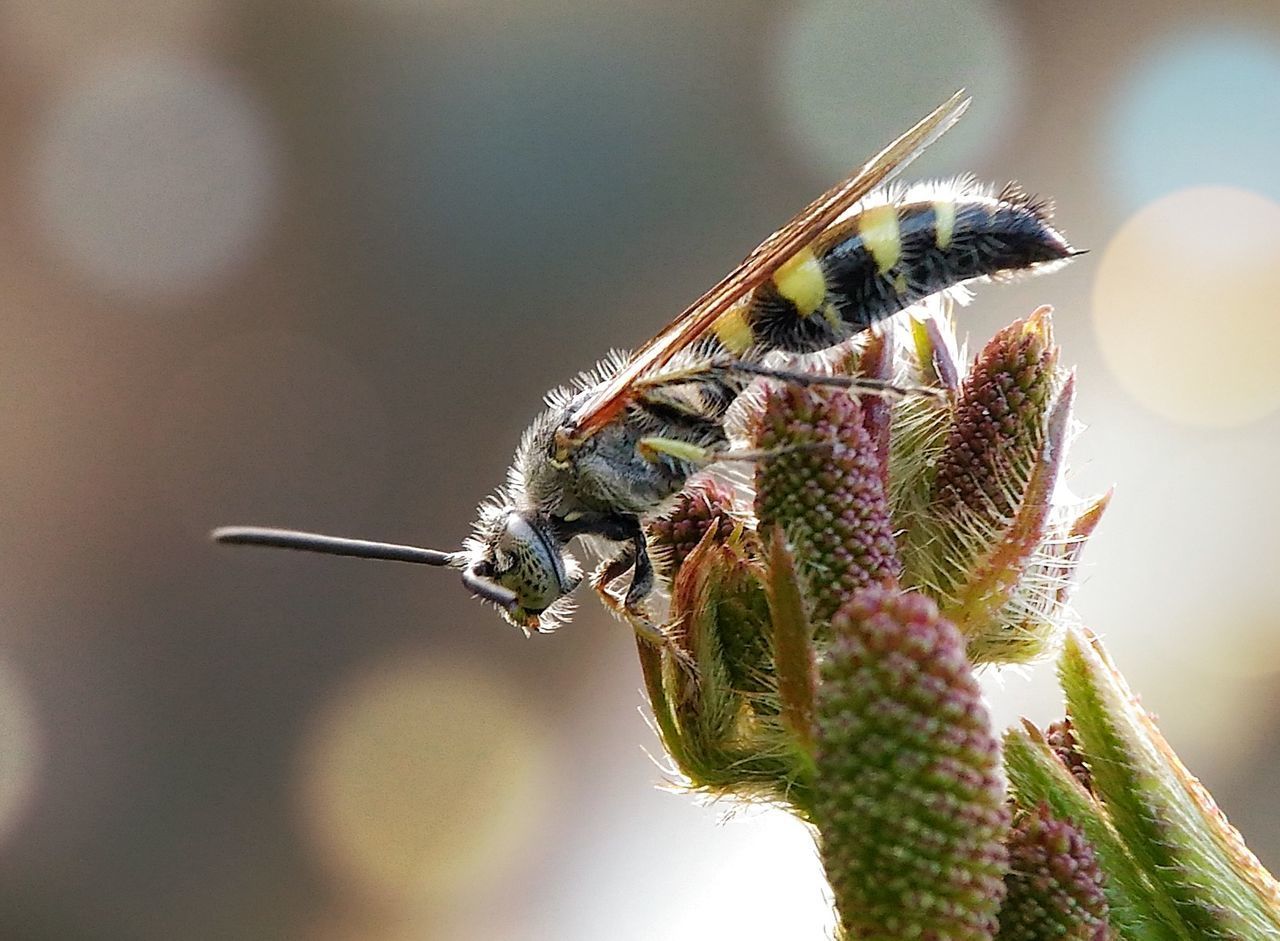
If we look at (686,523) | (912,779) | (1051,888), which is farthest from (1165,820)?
(686,523)

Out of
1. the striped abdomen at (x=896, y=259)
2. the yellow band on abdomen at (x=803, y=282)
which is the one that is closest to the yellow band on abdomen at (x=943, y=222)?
the striped abdomen at (x=896, y=259)

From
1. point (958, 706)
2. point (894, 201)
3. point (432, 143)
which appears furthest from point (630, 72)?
point (958, 706)

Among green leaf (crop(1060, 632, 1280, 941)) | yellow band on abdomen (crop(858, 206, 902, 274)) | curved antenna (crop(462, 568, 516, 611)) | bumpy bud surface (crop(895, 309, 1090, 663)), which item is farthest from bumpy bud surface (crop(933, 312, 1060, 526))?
curved antenna (crop(462, 568, 516, 611))

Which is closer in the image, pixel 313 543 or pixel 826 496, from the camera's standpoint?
pixel 826 496

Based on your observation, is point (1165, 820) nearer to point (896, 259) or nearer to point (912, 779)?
point (912, 779)

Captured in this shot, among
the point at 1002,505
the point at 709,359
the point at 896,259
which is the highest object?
the point at 896,259

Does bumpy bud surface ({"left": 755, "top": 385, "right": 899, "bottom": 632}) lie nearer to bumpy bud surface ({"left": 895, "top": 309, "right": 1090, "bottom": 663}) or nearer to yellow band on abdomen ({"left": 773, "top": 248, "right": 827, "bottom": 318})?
bumpy bud surface ({"left": 895, "top": 309, "right": 1090, "bottom": 663})
